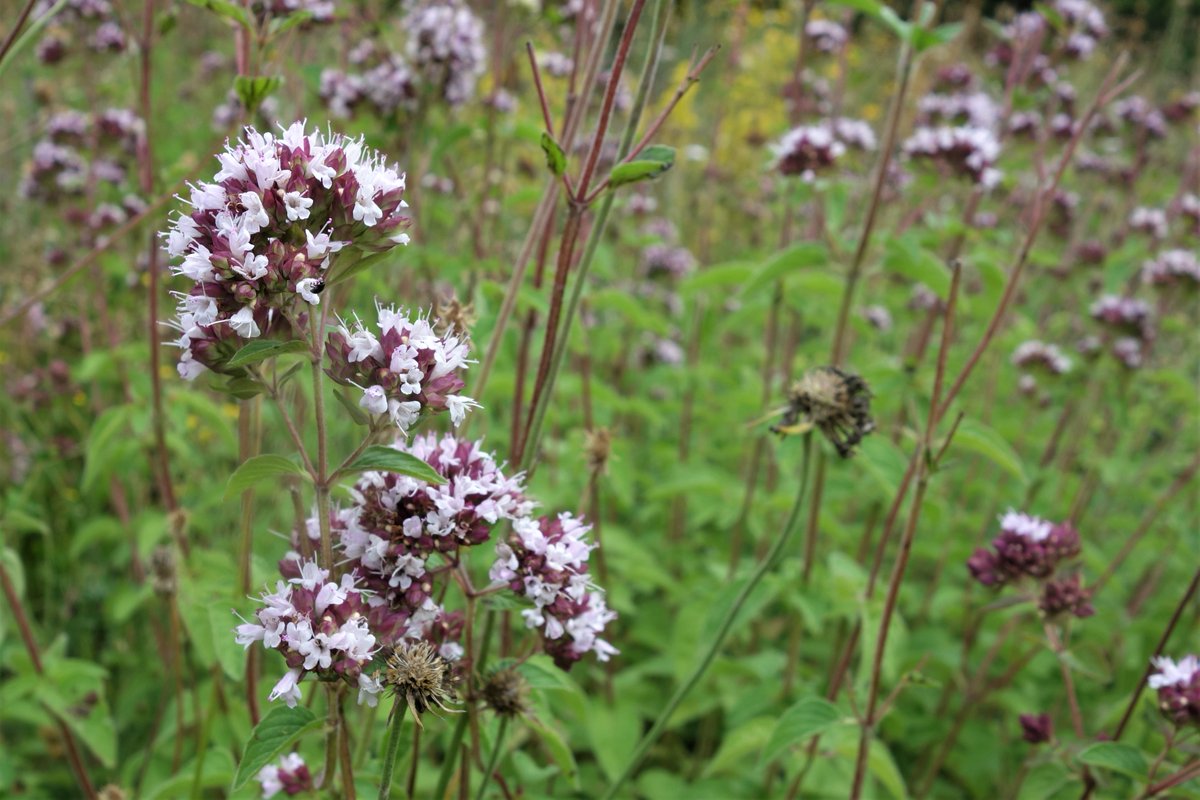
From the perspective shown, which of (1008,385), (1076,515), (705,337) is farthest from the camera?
(1008,385)

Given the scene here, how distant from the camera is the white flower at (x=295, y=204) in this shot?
1.17 meters

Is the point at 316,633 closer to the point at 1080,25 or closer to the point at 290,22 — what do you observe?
the point at 290,22

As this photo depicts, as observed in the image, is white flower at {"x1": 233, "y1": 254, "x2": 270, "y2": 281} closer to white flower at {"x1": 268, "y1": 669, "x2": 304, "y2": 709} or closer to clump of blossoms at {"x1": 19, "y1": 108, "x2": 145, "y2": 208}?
white flower at {"x1": 268, "y1": 669, "x2": 304, "y2": 709}

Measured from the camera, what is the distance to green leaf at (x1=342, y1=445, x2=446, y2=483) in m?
1.18

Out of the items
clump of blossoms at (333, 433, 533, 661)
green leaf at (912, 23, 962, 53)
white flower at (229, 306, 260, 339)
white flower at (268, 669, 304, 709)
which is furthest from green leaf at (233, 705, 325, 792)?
green leaf at (912, 23, 962, 53)

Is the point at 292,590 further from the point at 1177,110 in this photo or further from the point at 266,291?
the point at 1177,110

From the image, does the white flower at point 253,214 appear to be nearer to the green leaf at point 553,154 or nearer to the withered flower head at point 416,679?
the green leaf at point 553,154

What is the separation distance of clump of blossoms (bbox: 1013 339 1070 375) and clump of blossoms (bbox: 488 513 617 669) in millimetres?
3484

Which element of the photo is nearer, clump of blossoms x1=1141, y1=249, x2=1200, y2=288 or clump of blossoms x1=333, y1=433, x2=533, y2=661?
clump of blossoms x1=333, y1=433, x2=533, y2=661

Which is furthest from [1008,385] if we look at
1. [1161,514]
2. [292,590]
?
[292,590]

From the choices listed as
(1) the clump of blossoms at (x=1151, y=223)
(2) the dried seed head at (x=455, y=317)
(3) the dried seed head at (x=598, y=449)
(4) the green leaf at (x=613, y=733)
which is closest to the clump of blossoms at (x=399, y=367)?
(2) the dried seed head at (x=455, y=317)

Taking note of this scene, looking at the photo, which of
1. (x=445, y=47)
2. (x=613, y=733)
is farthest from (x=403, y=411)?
(x=445, y=47)

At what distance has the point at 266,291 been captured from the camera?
46.8 inches

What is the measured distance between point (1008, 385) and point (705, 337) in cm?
216
